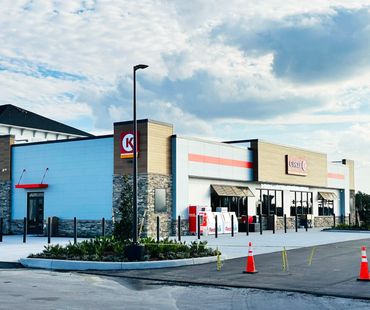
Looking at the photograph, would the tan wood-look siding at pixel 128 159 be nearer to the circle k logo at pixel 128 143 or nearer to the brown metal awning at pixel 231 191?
the circle k logo at pixel 128 143

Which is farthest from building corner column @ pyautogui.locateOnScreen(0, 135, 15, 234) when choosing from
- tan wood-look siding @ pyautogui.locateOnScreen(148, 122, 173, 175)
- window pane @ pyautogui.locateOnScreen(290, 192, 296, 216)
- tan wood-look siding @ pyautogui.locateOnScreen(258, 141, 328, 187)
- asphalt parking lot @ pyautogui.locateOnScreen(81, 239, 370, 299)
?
window pane @ pyautogui.locateOnScreen(290, 192, 296, 216)

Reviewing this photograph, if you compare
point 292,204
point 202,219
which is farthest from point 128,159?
point 292,204

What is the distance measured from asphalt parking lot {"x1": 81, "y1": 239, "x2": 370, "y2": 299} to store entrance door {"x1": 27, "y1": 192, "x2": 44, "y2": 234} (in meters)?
18.8

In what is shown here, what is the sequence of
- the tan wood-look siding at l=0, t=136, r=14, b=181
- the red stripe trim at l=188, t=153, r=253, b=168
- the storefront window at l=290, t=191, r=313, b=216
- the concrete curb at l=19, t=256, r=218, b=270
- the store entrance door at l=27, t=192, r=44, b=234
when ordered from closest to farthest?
the concrete curb at l=19, t=256, r=218, b=270 → the red stripe trim at l=188, t=153, r=253, b=168 → the store entrance door at l=27, t=192, r=44, b=234 → the tan wood-look siding at l=0, t=136, r=14, b=181 → the storefront window at l=290, t=191, r=313, b=216

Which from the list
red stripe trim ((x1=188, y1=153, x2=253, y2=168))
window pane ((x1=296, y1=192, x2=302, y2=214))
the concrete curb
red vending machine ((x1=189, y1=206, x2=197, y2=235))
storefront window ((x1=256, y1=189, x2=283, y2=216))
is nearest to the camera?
the concrete curb

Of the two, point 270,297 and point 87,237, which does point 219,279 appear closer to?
point 270,297

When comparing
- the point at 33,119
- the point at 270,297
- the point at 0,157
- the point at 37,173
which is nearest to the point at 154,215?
the point at 37,173

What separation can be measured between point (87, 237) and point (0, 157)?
8.77 meters

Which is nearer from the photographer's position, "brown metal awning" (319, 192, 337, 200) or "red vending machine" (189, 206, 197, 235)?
"red vending machine" (189, 206, 197, 235)

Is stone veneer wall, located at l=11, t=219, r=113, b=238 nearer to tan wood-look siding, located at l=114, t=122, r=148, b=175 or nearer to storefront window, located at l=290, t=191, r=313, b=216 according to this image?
tan wood-look siding, located at l=114, t=122, r=148, b=175

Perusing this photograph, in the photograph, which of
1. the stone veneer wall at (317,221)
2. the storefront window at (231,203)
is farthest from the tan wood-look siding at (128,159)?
the stone veneer wall at (317,221)

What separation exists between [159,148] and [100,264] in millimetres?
15089

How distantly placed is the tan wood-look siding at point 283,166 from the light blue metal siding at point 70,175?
1244 centimetres

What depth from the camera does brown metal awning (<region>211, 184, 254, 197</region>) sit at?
121 feet
